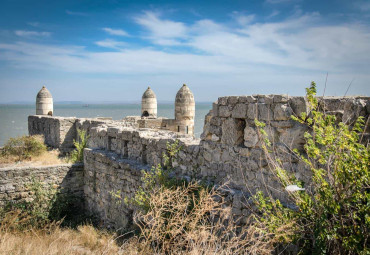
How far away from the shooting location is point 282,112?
4180mm

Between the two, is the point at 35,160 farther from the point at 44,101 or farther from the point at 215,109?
the point at 215,109

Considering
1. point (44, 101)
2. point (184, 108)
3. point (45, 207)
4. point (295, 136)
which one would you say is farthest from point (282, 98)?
point (44, 101)

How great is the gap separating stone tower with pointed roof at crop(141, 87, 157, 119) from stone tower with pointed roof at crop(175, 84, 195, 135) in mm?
3025

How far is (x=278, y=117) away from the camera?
13.9 ft

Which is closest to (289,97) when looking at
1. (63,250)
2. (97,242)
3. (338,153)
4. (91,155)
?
(338,153)

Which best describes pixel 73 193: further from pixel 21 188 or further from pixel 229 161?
pixel 229 161

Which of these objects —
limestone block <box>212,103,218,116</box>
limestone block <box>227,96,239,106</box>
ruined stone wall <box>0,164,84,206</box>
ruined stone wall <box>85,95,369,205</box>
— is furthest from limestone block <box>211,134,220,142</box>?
ruined stone wall <box>0,164,84,206</box>

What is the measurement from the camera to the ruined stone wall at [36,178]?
27.7ft

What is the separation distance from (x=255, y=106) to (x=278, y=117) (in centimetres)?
42

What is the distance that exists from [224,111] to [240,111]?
36 cm

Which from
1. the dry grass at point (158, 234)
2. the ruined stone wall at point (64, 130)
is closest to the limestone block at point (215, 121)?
the dry grass at point (158, 234)

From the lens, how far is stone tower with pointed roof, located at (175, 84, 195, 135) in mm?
17172

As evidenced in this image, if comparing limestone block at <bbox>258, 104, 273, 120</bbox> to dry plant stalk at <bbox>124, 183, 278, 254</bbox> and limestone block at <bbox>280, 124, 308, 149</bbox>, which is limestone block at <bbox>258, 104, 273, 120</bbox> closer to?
limestone block at <bbox>280, 124, 308, 149</bbox>

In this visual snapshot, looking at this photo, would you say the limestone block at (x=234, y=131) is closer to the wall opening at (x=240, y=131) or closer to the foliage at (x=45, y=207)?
the wall opening at (x=240, y=131)
